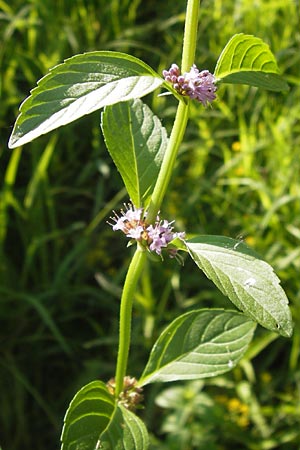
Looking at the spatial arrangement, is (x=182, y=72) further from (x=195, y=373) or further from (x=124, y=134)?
(x=195, y=373)

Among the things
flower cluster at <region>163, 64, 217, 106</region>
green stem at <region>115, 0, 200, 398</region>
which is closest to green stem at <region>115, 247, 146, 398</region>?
green stem at <region>115, 0, 200, 398</region>

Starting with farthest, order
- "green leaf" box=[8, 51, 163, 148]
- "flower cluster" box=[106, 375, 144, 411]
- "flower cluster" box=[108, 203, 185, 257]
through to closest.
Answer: "flower cluster" box=[106, 375, 144, 411] → "flower cluster" box=[108, 203, 185, 257] → "green leaf" box=[8, 51, 163, 148]

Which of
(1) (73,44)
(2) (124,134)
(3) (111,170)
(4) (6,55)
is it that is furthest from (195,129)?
(2) (124,134)

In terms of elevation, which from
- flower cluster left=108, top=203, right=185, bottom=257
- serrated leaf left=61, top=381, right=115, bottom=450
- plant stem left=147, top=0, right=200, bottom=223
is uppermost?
plant stem left=147, top=0, right=200, bottom=223

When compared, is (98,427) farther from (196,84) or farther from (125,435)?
(196,84)

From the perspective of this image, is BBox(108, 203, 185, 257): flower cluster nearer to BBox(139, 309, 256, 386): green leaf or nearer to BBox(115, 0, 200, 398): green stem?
BBox(115, 0, 200, 398): green stem

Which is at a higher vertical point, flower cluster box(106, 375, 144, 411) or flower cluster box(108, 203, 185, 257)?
flower cluster box(108, 203, 185, 257)
